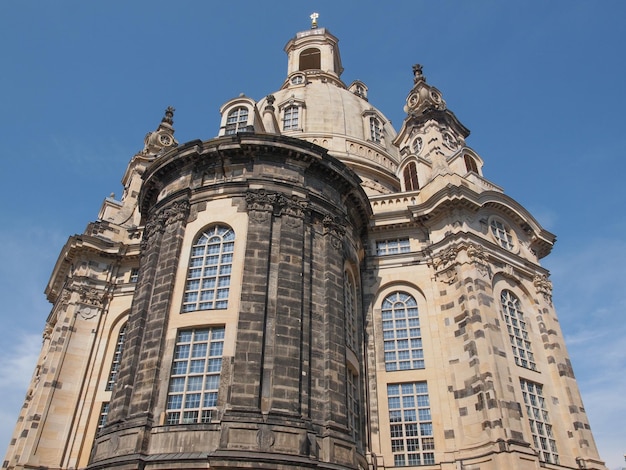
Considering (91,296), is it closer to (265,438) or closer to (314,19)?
(265,438)

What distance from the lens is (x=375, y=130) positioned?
46.4 metres

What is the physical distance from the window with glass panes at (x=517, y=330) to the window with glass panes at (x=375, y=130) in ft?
71.1

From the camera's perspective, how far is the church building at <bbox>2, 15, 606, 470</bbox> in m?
19.1

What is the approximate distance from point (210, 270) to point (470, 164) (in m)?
18.9

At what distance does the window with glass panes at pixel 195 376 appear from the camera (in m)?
18.9

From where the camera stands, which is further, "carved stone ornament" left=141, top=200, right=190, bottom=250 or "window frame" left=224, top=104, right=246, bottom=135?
"window frame" left=224, top=104, right=246, bottom=135

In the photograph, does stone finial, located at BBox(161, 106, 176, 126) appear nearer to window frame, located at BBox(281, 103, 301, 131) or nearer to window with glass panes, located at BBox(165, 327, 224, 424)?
window frame, located at BBox(281, 103, 301, 131)

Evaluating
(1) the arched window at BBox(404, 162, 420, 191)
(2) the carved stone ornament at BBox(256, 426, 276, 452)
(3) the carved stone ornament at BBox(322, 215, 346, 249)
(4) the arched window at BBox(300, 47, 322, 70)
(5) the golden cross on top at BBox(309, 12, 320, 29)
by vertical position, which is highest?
(5) the golden cross on top at BBox(309, 12, 320, 29)

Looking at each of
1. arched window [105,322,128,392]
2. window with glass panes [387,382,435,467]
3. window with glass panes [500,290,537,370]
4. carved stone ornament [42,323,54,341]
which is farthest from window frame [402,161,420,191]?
carved stone ornament [42,323,54,341]

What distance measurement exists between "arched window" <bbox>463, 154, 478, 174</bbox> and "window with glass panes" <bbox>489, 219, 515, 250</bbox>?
468 centimetres

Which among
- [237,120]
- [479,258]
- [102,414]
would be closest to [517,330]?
[479,258]

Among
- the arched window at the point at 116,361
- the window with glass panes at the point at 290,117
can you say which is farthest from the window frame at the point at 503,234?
the arched window at the point at 116,361

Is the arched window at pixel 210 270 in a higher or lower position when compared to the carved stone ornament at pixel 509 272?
lower

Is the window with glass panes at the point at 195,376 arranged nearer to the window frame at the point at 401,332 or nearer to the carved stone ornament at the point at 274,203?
the carved stone ornament at the point at 274,203
